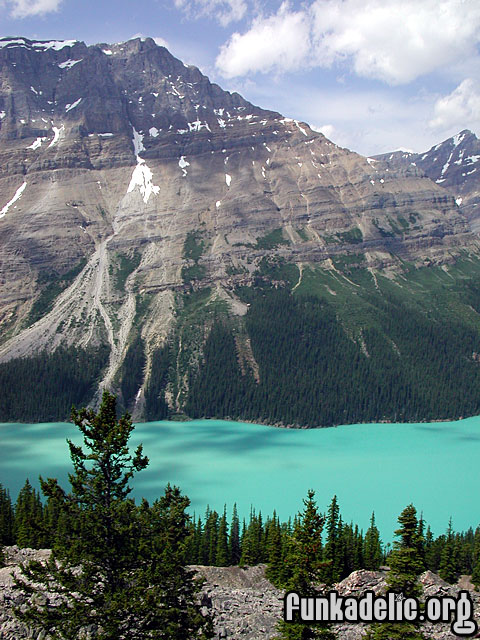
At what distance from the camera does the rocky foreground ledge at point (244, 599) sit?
35.5 metres

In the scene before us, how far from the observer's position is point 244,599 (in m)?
44.3

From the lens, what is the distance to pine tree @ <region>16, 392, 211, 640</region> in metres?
21.5

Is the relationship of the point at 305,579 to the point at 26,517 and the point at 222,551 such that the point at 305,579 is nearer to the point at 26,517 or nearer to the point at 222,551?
the point at 26,517

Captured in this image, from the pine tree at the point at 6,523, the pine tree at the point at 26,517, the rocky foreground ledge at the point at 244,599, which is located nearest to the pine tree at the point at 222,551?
the rocky foreground ledge at the point at 244,599

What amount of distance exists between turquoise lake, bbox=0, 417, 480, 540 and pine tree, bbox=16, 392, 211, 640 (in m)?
63.4

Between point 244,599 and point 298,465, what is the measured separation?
77.9 m

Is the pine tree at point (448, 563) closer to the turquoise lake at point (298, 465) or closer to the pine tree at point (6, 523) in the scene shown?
the turquoise lake at point (298, 465)

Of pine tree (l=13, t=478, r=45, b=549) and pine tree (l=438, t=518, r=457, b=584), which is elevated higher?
pine tree (l=13, t=478, r=45, b=549)

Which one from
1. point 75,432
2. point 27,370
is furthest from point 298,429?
point 27,370

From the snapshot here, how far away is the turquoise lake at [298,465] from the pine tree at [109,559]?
2497 inches

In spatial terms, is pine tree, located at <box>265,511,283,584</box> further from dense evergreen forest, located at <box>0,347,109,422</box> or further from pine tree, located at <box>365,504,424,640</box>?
dense evergreen forest, located at <box>0,347,109,422</box>

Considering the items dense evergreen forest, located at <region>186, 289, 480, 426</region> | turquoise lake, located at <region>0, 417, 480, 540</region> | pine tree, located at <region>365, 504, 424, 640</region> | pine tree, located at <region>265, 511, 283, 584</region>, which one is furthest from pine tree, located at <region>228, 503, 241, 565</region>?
dense evergreen forest, located at <region>186, 289, 480, 426</region>

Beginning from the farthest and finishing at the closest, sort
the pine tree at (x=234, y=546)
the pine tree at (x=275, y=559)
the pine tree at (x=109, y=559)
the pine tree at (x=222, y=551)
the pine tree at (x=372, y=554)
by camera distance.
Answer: the pine tree at (x=234, y=546)
the pine tree at (x=222, y=551)
the pine tree at (x=372, y=554)
the pine tree at (x=275, y=559)
the pine tree at (x=109, y=559)

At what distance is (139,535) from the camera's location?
22578 millimetres
